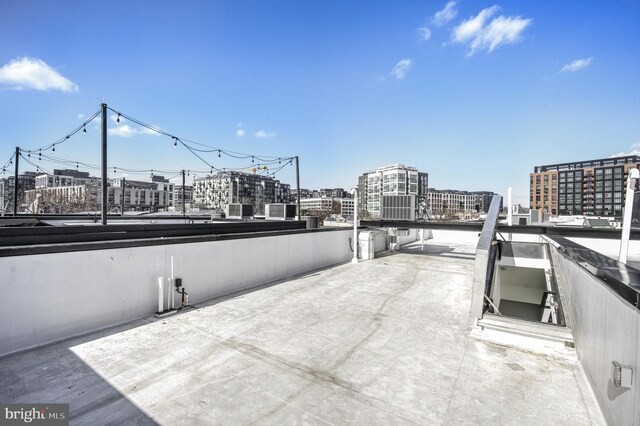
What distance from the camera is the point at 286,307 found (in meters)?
8.21

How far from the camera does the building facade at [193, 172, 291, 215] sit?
119688 mm

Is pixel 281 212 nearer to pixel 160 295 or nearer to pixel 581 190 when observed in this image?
pixel 160 295

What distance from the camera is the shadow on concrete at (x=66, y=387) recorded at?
3699 millimetres

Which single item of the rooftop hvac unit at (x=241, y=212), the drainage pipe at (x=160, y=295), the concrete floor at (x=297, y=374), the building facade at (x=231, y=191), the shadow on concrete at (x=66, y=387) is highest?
the building facade at (x=231, y=191)

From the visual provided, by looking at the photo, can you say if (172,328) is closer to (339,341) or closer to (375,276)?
(339,341)

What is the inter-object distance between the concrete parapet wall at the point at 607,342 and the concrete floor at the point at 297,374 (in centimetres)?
37

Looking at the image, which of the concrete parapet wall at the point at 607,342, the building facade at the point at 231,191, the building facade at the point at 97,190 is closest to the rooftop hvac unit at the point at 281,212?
the concrete parapet wall at the point at 607,342

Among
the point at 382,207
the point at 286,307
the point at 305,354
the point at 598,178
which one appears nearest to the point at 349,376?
the point at 305,354

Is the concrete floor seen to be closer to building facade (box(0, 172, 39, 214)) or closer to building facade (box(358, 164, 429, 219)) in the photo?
building facade (box(0, 172, 39, 214))

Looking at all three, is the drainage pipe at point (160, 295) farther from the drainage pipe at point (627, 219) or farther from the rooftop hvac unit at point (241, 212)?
the rooftop hvac unit at point (241, 212)

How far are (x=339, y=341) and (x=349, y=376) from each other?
1.36m

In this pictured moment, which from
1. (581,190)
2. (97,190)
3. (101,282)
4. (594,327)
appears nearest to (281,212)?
(101,282)

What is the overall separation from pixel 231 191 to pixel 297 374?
4794 inches

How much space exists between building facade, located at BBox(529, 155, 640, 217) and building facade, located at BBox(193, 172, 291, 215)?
392 feet
